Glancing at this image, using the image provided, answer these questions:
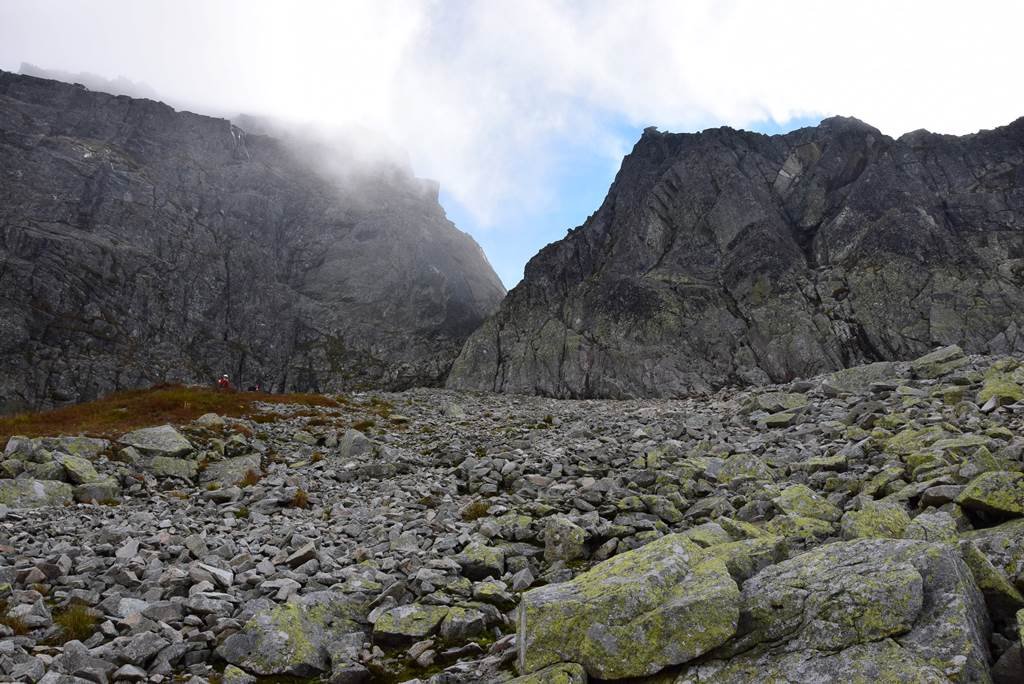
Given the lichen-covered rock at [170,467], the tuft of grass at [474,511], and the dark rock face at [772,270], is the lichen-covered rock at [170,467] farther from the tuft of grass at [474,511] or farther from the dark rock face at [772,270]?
the dark rock face at [772,270]

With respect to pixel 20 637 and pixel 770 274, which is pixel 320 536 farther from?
pixel 770 274

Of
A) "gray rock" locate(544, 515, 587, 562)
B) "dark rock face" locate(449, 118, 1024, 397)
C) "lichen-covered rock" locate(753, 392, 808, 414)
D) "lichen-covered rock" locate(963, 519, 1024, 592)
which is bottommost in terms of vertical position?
"gray rock" locate(544, 515, 587, 562)

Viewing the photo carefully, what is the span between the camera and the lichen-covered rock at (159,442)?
23266mm

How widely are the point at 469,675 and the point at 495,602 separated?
8.63ft

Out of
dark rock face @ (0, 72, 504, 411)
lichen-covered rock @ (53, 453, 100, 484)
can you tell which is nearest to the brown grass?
lichen-covered rock @ (53, 453, 100, 484)

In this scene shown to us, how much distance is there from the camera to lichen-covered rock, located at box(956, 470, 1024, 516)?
29.7ft

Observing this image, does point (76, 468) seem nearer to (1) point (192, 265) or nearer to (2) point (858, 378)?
(2) point (858, 378)

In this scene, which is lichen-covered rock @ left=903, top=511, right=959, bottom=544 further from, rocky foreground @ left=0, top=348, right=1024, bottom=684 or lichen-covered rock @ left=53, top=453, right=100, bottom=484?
lichen-covered rock @ left=53, top=453, right=100, bottom=484

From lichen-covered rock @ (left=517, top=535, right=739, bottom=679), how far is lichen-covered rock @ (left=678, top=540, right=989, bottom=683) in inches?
11.4

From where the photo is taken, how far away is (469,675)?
7621 millimetres

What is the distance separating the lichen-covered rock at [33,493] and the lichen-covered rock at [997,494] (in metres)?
23.4

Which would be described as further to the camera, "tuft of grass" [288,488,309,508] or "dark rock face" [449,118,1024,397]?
"dark rock face" [449,118,1024,397]

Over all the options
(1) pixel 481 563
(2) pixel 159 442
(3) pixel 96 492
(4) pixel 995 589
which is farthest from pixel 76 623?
(2) pixel 159 442

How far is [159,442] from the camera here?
24016 mm
